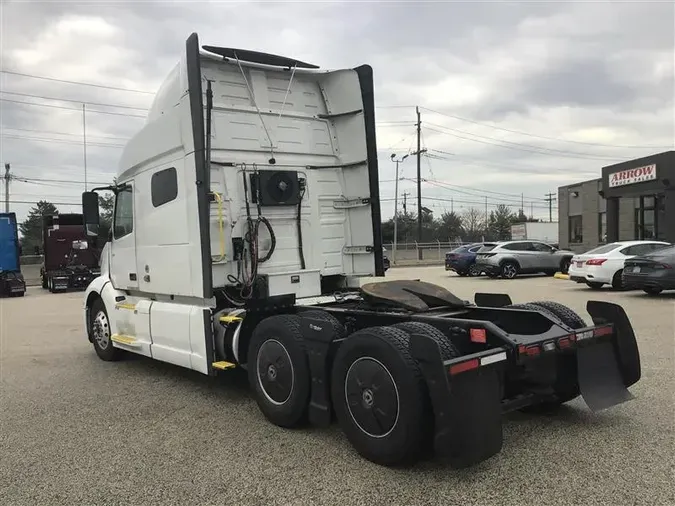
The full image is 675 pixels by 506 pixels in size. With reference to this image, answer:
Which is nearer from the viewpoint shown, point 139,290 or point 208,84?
point 208,84

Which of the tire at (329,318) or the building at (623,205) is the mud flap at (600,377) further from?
the building at (623,205)

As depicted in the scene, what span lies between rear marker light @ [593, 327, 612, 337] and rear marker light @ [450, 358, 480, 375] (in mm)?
1471

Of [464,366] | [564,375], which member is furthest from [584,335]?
[464,366]

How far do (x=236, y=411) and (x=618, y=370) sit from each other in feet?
11.4

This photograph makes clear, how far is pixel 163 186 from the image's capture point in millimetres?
6309

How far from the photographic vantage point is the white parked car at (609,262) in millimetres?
15781

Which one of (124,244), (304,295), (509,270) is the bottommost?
(509,270)

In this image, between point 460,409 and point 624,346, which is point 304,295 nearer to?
point 460,409

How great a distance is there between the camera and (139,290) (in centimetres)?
710

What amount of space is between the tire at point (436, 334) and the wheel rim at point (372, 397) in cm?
38

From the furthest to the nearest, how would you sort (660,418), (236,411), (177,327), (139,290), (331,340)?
(139,290)
(177,327)
(236,411)
(660,418)
(331,340)

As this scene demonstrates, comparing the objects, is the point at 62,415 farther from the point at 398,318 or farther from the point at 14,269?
the point at 14,269

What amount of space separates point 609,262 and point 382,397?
14.1m

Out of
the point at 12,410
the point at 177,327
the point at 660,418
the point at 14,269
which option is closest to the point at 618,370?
the point at 660,418
